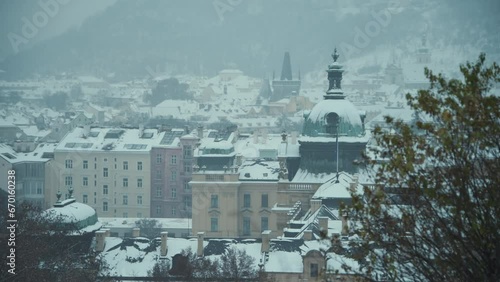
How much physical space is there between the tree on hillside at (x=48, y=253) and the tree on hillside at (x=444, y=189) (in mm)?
13811

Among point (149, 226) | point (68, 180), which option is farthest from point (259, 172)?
point (68, 180)

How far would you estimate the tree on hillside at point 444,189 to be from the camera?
1492cm

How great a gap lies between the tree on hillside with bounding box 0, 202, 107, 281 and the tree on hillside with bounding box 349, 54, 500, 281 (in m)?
13.8

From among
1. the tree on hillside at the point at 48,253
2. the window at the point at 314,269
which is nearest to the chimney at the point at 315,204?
the window at the point at 314,269

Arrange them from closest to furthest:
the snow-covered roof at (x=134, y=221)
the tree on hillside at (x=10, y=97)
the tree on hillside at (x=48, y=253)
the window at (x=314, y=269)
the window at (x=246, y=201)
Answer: the tree on hillside at (x=48, y=253)
the window at (x=314, y=269)
the window at (x=246, y=201)
the snow-covered roof at (x=134, y=221)
the tree on hillside at (x=10, y=97)

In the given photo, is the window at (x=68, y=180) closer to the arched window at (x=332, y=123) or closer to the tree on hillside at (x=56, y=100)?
the arched window at (x=332, y=123)

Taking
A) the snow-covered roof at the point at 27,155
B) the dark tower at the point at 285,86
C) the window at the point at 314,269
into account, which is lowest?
the window at the point at 314,269

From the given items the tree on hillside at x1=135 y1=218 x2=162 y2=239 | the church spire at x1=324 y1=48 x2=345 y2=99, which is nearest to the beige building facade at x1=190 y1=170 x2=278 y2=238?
the church spire at x1=324 y1=48 x2=345 y2=99

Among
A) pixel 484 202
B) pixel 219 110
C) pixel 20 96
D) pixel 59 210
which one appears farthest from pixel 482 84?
pixel 20 96

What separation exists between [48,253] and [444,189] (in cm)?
2065

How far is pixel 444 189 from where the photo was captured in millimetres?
15102

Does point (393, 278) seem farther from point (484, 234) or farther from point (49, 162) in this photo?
point (49, 162)

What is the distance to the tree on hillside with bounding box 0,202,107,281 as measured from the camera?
29.3 m

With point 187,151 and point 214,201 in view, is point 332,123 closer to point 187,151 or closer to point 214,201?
point 214,201
